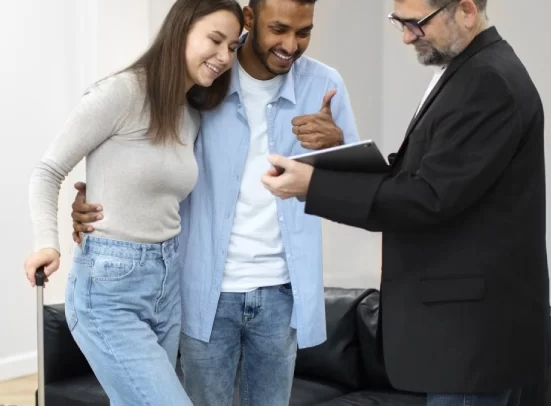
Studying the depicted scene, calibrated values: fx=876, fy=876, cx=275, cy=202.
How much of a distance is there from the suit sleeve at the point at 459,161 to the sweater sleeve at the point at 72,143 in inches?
24.5

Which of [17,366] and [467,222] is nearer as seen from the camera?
[467,222]

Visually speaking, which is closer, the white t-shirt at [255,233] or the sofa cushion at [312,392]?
the white t-shirt at [255,233]

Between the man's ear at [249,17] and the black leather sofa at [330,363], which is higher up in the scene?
the man's ear at [249,17]

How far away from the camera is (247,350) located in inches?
88.1

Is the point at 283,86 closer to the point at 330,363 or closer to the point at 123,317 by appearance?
the point at 123,317

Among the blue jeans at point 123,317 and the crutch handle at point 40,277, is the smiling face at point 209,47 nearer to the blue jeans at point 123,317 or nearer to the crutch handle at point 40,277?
the blue jeans at point 123,317

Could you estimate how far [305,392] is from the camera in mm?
3318

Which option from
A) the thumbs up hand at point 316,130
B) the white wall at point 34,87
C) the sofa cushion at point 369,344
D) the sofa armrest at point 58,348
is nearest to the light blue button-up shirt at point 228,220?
the thumbs up hand at point 316,130

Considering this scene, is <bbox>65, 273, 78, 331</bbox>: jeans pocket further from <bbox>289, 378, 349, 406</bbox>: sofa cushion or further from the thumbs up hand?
<bbox>289, 378, 349, 406</bbox>: sofa cushion

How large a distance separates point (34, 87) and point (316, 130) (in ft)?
Result: 11.2

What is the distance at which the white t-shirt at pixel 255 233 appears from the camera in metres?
2.15

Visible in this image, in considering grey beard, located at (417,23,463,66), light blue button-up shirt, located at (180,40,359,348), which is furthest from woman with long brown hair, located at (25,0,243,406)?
grey beard, located at (417,23,463,66)

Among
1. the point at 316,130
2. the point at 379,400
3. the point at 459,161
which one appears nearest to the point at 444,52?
the point at 459,161

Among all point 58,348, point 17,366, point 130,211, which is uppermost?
point 130,211
